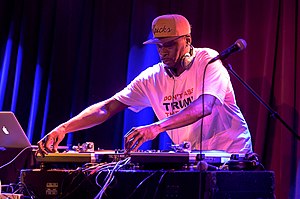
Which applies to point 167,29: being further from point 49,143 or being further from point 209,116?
point 49,143

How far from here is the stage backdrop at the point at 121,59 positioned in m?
3.26

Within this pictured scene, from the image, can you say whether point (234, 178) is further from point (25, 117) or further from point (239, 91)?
point (25, 117)

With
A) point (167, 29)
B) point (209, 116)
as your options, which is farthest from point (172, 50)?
point (209, 116)

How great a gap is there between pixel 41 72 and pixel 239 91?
1.77 m

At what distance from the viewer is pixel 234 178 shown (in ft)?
6.07

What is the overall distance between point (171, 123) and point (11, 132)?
1.01 meters

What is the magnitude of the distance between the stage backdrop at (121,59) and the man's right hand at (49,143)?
4.04 ft

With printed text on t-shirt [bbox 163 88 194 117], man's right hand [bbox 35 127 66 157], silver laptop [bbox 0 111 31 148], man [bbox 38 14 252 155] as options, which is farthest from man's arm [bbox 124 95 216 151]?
silver laptop [bbox 0 111 31 148]

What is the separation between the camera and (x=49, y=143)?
2410 millimetres

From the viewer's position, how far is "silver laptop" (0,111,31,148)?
2.70 meters

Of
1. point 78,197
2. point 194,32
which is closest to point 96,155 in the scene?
point 78,197

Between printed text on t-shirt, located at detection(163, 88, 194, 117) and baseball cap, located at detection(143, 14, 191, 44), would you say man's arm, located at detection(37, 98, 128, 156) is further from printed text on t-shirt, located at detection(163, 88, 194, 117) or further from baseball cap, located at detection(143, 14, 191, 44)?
baseball cap, located at detection(143, 14, 191, 44)

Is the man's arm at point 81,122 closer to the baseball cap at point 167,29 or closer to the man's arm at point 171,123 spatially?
the man's arm at point 171,123

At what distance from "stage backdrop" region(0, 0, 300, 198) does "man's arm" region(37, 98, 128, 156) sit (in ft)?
2.17
